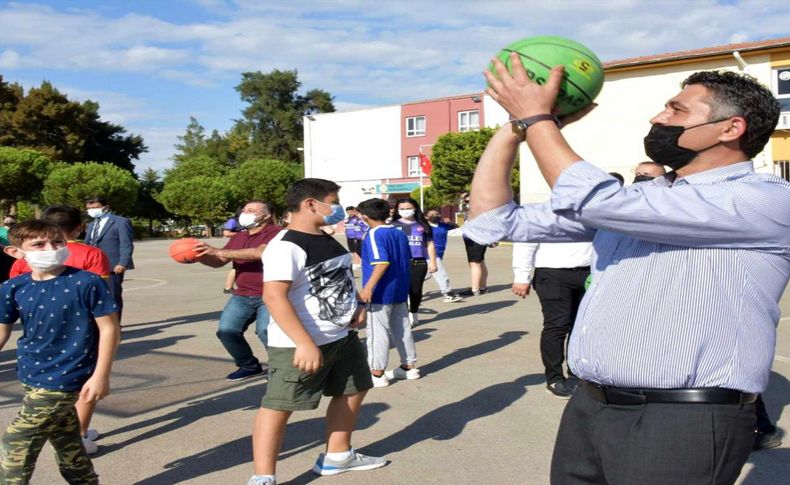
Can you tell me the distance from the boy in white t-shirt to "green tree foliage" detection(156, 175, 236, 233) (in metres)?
49.5

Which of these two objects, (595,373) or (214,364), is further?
(214,364)

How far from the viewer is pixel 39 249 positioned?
3922mm

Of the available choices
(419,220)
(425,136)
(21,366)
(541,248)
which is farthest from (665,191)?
(425,136)

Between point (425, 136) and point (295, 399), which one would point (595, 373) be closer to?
point (295, 399)

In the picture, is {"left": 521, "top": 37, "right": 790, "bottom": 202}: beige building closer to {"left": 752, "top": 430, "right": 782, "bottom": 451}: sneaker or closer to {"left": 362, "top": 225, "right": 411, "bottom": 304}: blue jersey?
{"left": 362, "top": 225, "right": 411, "bottom": 304}: blue jersey

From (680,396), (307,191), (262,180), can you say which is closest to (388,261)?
(307,191)

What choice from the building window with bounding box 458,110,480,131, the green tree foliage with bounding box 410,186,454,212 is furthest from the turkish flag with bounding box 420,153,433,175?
the building window with bounding box 458,110,480,131

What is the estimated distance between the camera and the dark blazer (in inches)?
370

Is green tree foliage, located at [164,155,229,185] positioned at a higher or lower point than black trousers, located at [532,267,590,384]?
higher

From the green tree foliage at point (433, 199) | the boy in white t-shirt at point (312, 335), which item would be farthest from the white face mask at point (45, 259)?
the green tree foliage at point (433, 199)

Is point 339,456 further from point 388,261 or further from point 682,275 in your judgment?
point 682,275

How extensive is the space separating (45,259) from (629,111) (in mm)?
27827

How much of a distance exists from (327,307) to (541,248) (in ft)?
8.69

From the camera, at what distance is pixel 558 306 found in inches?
252
